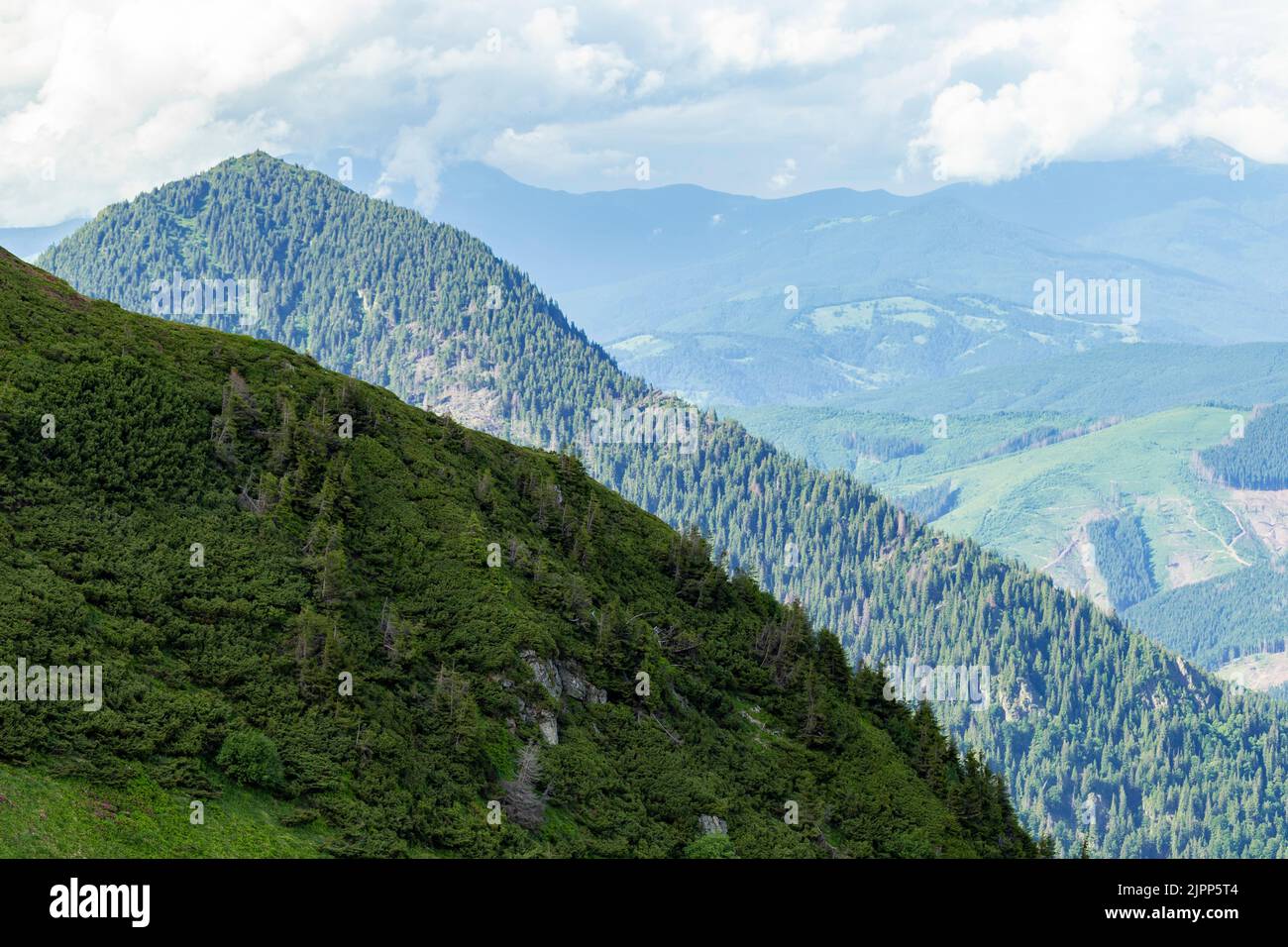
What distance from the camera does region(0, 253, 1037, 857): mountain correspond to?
163 ft

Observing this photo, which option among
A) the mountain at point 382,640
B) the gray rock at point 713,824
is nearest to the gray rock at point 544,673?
the mountain at point 382,640

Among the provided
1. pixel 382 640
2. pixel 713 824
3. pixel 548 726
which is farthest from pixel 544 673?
pixel 713 824

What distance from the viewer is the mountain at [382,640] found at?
4959 cm

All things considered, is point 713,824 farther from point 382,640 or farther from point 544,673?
point 382,640

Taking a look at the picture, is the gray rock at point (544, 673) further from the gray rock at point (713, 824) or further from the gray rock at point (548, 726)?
the gray rock at point (713, 824)

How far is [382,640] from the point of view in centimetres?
6338

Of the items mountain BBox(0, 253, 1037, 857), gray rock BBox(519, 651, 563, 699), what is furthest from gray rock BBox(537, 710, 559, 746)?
gray rock BBox(519, 651, 563, 699)

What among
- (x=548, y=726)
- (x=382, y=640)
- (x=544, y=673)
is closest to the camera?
(x=382, y=640)

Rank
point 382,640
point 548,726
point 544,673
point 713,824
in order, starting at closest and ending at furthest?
point 382,640
point 713,824
point 548,726
point 544,673

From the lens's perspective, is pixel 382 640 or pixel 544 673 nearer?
pixel 382 640

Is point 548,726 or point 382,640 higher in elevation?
point 382,640
